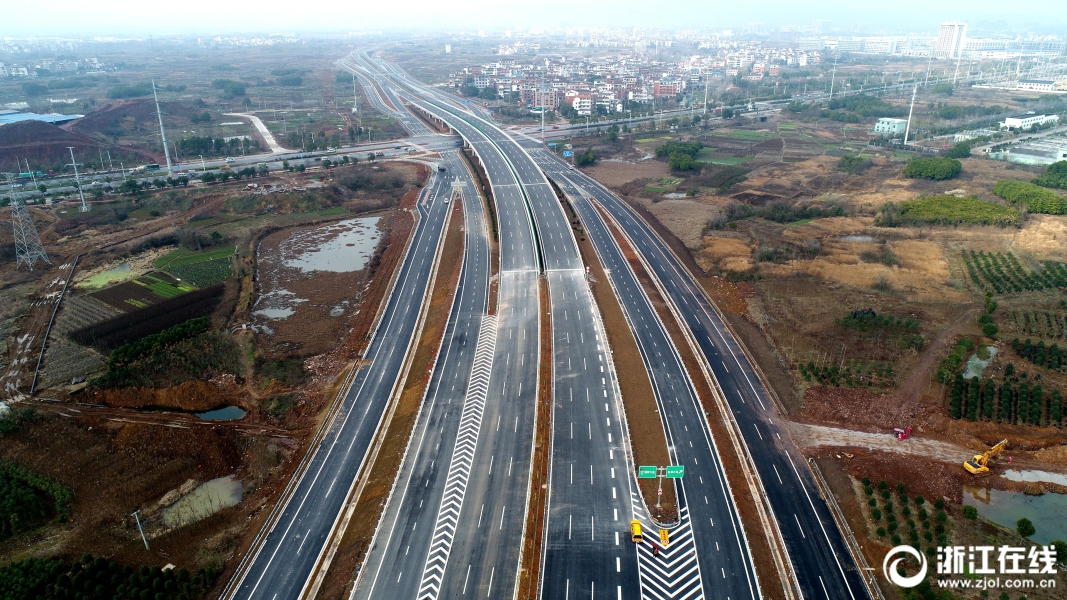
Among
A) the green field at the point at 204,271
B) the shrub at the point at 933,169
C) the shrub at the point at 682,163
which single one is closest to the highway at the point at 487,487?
the green field at the point at 204,271

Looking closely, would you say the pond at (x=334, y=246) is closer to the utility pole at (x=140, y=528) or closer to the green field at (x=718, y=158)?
the utility pole at (x=140, y=528)

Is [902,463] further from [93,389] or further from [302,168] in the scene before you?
[302,168]

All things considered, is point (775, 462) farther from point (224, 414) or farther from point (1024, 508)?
A: point (224, 414)

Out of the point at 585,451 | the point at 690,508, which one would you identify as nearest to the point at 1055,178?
the point at 690,508

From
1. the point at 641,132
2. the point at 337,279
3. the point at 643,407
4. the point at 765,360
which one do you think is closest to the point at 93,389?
the point at 337,279

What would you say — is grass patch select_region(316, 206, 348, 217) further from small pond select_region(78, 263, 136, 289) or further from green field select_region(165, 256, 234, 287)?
small pond select_region(78, 263, 136, 289)
